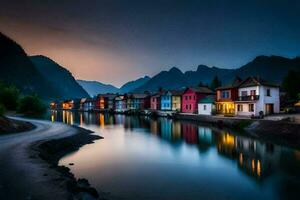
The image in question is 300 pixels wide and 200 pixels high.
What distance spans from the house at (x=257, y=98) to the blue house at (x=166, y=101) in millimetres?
43760

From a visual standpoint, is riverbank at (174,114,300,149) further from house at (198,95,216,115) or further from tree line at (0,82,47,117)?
tree line at (0,82,47,117)

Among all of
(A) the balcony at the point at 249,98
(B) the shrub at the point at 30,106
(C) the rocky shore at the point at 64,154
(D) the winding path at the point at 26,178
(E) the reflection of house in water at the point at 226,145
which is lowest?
(E) the reflection of house in water at the point at 226,145

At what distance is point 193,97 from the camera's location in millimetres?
83812

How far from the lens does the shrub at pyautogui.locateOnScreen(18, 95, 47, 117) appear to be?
87.9 m

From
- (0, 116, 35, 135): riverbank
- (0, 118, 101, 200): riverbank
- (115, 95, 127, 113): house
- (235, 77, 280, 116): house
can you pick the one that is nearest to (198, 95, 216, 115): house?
(235, 77, 280, 116): house

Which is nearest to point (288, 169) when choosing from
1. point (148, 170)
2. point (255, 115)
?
point (148, 170)

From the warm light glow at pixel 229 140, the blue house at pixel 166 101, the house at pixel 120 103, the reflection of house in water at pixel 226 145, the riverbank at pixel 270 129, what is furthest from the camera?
the house at pixel 120 103

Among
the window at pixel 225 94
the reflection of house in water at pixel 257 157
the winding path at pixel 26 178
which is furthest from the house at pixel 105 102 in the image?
the winding path at pixel 26 178

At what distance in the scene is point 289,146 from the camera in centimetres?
3284

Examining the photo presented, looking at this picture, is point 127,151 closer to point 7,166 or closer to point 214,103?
point 7,166

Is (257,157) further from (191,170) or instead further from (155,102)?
(155,102)

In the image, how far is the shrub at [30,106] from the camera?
288ft

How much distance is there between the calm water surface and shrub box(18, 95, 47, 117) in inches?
2506

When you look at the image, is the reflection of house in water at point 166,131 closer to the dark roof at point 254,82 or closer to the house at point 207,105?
the house at point 207,105
